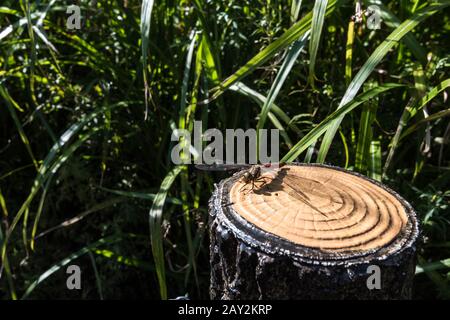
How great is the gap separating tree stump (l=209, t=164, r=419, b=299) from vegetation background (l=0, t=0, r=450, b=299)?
1.06ft

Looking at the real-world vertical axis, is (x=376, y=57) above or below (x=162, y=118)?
above

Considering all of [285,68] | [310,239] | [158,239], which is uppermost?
[285,68]

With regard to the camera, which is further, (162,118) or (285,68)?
(162,118)

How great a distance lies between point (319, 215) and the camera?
106 cm

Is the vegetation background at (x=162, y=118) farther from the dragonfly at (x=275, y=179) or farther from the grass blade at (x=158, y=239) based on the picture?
the dragonfly at (x=275, y=179)

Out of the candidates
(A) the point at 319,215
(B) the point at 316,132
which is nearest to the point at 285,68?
(B) the point at 316,132

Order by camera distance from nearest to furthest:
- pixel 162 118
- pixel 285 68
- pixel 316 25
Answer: pixel 316 25, pixel 285 68, pixel 162 118

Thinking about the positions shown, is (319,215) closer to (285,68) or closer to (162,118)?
(285,68)

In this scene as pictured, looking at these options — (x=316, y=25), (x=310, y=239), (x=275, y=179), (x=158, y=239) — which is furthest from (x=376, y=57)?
(x=158, y=239)

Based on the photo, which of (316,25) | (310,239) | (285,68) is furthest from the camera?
(285,68)

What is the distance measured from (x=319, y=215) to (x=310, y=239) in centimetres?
8

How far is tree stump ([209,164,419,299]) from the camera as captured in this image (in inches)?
37.2

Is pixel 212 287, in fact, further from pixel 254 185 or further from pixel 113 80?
pixel 113 80

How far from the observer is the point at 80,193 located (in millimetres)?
1729
